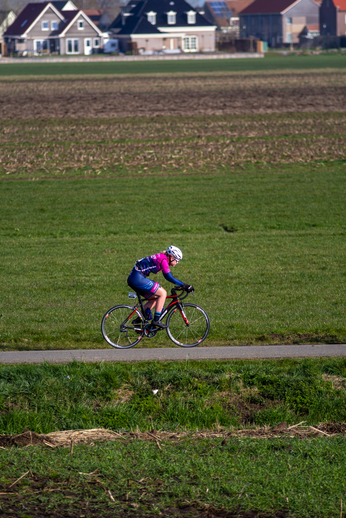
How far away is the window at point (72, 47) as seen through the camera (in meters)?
126

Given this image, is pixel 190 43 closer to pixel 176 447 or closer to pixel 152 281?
pixel 152 281

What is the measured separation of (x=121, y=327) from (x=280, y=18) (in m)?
160

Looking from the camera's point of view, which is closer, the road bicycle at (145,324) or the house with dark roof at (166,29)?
the road bicycle at (145,324)

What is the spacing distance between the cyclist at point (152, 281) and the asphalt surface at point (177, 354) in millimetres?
534

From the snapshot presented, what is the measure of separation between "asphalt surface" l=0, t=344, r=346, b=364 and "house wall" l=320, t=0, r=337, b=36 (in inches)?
6191

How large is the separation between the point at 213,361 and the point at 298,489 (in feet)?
12.2

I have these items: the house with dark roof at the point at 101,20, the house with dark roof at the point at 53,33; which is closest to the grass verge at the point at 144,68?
the house with dark roof at the point at 53,33

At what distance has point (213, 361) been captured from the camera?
33.0 ft

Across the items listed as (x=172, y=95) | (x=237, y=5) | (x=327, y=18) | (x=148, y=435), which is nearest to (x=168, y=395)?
(x=148, y=435)

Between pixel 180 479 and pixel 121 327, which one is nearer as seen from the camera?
pixel 180 479

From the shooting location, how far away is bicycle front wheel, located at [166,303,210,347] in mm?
10758

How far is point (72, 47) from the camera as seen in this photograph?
12744cm

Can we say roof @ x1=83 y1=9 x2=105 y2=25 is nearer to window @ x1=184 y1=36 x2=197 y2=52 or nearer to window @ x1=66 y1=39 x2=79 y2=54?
window @ x1=66 y1=39 x2=79 y2=54

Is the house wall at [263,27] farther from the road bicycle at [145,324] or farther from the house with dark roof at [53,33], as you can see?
the road bicycle at [145,324]
